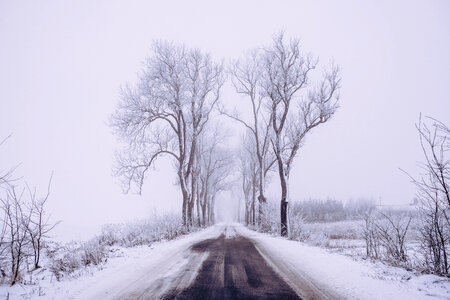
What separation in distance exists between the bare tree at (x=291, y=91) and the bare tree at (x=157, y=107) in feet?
17.5

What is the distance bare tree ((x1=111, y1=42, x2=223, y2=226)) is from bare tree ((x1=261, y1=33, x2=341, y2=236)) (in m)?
5.34

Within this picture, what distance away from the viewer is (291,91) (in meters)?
13.9

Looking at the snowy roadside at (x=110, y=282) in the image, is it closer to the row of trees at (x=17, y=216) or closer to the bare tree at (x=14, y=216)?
the row of trees at (x=17, y=216)

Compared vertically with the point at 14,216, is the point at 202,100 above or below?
above

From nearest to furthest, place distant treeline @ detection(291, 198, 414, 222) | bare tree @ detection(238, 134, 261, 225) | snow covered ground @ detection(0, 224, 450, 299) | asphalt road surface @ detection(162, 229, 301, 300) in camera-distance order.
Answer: asphalt road surface @ detection(162, 229, 301, 300), snow covered ground @ detection(0, 224, 450, 299), bare tree @ detection(238, 134, 261, 225), distant treeline @ detection(291, 198, 414, 222)

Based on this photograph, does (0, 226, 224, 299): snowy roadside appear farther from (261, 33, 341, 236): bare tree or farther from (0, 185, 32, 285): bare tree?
(261, 33, 341, 236): bare tree

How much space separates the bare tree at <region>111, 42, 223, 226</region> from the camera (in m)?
14.3

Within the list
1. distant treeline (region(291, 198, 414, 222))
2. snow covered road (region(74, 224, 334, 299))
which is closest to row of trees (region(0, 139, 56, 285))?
snow covered road (region(74, 224, 334, 299))

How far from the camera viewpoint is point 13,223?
432 cm

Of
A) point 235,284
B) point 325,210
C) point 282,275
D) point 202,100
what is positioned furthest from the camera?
point 325,210

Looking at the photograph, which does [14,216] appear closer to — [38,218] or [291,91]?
[38,218]

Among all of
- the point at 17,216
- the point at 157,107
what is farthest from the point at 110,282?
the point at 157,107

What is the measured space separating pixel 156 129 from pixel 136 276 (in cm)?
1275

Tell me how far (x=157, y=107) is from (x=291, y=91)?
8287 millimetres
